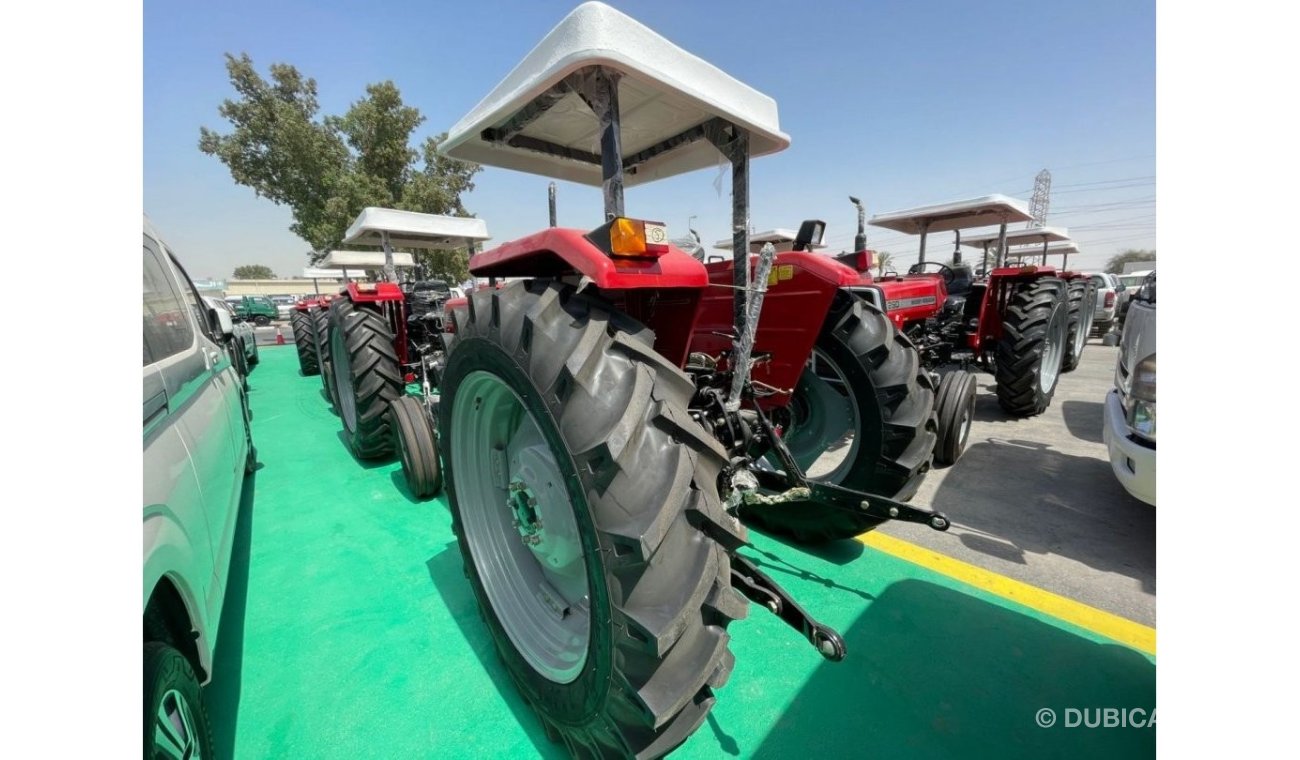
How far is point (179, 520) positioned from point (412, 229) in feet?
14.0

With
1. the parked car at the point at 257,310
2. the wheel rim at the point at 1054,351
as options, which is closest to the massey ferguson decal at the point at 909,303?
the wheel rim at the point at 1054,351

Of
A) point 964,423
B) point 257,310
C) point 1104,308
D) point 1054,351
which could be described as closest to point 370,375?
point 964,423

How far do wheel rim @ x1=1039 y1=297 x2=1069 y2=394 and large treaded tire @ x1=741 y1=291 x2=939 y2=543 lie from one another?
4327mm

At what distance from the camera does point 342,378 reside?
4656 millimetres

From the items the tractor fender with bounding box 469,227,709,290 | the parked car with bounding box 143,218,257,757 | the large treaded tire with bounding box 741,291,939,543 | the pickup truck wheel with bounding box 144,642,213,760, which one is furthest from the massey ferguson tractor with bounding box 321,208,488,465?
the large treaded tire with bounding box 741,291,939,543

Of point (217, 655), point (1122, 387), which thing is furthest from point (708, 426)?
point (1122, 387)

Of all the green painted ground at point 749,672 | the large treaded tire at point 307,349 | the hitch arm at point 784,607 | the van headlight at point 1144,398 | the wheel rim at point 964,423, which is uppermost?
the large treaded tire at point 307,349

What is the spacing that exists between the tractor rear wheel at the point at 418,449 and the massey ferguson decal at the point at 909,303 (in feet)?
12.2

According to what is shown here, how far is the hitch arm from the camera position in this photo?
58.9 inches

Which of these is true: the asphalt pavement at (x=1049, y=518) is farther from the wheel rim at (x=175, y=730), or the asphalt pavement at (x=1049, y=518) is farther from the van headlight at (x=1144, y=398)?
the wheel rim at (x=175, y=730)

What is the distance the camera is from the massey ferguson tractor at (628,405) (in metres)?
1.27

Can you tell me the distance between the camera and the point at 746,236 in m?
2.03

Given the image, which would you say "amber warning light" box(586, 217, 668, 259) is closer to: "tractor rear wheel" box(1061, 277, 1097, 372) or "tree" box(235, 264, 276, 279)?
"tractor rear wheel" box(1061, 277, 1097, 372)

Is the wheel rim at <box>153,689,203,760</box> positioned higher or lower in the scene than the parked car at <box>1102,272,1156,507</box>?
lower
